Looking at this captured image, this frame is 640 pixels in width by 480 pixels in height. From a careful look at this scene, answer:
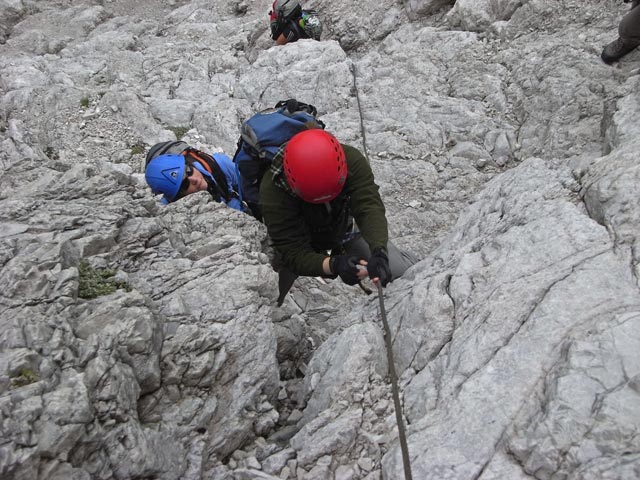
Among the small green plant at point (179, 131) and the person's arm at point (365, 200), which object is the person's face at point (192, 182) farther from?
the small green plant at point (179, 131)

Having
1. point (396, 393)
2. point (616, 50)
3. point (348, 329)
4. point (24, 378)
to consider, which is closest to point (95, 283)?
point (24, 378)

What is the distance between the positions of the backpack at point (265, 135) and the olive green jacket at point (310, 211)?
44 cm

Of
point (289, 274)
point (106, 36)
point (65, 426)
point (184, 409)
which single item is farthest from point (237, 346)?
point (106, 36)

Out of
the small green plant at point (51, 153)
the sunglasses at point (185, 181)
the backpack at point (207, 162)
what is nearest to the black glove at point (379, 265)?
the backpack at point (207, 162)

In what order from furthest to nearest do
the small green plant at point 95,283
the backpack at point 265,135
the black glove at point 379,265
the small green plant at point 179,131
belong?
1. the small green plant at point 179,131
2. the backpack at point 265,135
3. the black glove at point 379,265
4. the small green plant at point 95,283

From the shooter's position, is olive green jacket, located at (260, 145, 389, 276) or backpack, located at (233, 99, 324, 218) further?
backpack, located at (233, 99, 324, 218)

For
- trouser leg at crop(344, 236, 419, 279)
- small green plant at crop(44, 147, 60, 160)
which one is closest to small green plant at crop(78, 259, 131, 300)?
trouser leg at crop(344, 236, 419, 279)

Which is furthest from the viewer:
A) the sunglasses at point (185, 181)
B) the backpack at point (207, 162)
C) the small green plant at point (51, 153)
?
the small green plant at point (51, 153)

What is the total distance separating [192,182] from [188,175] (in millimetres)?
121

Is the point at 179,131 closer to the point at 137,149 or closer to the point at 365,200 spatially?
the point at 137,149

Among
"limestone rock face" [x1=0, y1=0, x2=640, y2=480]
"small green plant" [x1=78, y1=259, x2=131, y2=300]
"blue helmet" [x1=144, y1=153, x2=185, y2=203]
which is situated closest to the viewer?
"limestone rock face" [x1=0, y1=0, x2=640, y2=480]

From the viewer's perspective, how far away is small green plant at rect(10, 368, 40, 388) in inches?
140

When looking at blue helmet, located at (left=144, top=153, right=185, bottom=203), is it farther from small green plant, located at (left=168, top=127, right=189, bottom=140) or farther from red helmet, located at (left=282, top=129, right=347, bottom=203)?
small green plant, located at (left=168, top=127, right=189, bottom=140)

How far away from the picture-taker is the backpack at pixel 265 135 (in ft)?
18.5
